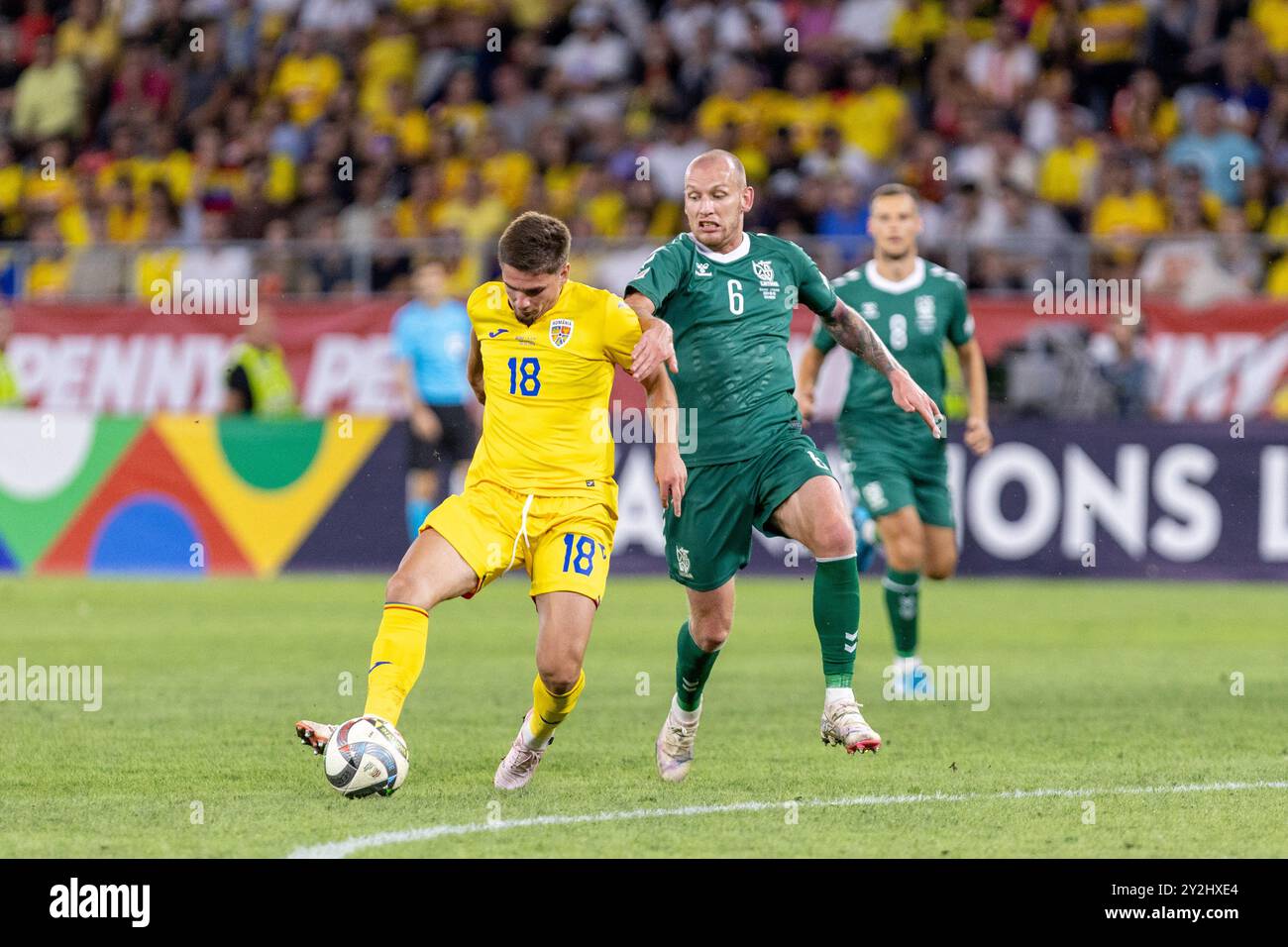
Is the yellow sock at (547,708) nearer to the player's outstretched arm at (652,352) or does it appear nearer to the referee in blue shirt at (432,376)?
the player's outstretched arm at (652,352)

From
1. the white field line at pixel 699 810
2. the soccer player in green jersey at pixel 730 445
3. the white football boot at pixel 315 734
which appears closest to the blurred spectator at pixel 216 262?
the soccer player in green jersey at pixel 730 445

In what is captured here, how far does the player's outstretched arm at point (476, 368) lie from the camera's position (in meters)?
7.41

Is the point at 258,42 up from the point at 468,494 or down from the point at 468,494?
up

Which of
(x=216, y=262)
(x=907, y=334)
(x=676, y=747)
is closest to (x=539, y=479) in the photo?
(x=676, y=747)

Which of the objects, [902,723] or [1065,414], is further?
[1065,414]

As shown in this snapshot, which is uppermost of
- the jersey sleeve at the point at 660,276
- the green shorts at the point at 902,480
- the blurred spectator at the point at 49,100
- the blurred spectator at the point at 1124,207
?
the blurred spectator at the point at 49,100

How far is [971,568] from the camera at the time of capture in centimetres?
1623

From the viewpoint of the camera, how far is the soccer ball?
668 centimetres

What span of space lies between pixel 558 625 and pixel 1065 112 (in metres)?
12.8

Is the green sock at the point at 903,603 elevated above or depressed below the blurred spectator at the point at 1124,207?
below
